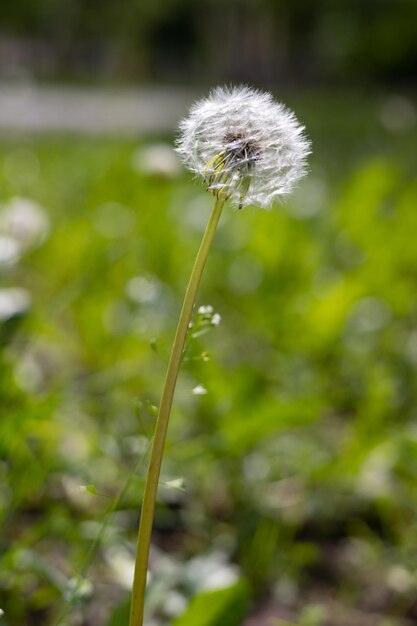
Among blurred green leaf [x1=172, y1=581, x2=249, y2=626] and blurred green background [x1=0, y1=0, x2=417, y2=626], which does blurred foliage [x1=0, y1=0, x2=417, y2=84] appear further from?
blurred green leaf [x1=172, y1=581, x2=249, y2=626]

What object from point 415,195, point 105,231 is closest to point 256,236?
point 105,231

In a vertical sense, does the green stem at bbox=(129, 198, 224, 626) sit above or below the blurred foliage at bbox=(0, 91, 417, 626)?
below

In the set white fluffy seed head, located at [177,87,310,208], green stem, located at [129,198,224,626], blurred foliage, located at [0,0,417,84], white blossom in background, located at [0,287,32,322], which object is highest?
blurred foliage, located at [0,0,417,84]

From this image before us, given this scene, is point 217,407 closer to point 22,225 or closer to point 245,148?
point 22,225

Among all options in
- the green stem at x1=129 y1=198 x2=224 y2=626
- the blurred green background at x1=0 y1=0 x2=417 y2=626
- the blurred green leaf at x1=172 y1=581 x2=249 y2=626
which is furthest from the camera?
the blurred green background at x1=0 y1=0 x2=417 y2=626

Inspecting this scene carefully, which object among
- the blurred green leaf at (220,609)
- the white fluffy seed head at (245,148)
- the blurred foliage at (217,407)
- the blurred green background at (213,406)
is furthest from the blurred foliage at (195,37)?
the white fluffy seed head at (245,148)

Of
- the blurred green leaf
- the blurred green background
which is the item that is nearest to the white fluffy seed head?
the blurred green background

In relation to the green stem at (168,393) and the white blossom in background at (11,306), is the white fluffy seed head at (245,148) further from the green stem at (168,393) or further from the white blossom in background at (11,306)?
the white blossom in background at (11,306)
